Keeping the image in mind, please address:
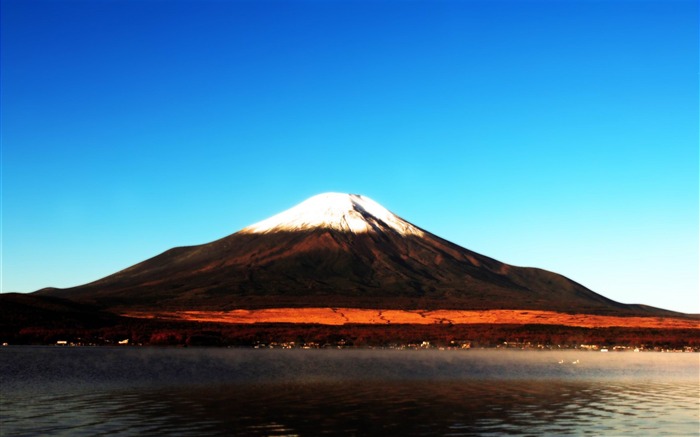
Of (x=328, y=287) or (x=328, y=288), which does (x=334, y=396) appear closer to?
(x=328, y=288)

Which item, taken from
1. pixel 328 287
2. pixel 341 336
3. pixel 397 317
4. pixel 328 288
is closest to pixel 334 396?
pixel 341 336

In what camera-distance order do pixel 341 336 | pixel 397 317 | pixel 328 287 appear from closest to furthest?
pixel 341 336, pixel 397 317, pixel 328 287

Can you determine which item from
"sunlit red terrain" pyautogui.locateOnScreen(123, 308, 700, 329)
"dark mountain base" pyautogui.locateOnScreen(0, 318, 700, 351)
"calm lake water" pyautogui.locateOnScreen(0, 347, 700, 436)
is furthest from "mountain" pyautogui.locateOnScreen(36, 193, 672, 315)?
"calm lake water" pyautogui.locateOnScreen(0, 347, 700, 436)

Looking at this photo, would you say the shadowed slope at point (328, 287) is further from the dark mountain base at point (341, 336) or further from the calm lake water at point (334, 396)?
the calm lake water at point (334, 396)

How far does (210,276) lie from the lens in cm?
18262

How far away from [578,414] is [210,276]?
→ 159507 mm

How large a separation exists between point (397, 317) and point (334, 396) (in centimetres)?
8833

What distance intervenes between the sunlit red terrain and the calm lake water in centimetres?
5735

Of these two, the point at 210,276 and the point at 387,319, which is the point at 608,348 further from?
the point at 210,276

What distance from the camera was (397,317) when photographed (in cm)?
12150

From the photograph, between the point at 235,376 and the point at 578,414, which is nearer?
the point at 578,414

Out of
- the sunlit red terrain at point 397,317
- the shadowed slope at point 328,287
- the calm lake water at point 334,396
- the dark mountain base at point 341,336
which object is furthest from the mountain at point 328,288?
the calm lake water at point 334,396

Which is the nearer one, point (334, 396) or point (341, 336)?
point (334, 396)

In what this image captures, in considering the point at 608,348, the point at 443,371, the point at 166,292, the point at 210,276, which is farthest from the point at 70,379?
the point at 210,276
